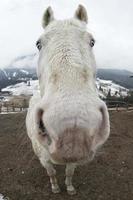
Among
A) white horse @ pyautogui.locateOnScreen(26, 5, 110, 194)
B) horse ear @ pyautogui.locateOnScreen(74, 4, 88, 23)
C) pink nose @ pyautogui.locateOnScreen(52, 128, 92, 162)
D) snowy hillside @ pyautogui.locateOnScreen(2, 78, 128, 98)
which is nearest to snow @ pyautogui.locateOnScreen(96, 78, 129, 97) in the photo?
snowy hillside @ pyautogui.locateOnScreen(2, 78, 128, 98)

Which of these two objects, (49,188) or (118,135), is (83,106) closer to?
(49,188)

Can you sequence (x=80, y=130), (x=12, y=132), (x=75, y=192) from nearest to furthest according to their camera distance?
(x=80, y=130)
(x=75, y=192)
(x=12, y=132)

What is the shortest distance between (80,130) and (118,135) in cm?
874

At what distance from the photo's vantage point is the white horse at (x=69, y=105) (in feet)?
8.29

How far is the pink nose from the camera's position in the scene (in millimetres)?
2523

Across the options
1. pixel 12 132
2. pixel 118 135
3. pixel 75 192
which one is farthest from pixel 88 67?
pixel 12 132

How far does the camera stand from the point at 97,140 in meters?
2.76

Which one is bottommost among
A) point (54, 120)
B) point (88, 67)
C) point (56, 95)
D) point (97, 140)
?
point (97, 140)

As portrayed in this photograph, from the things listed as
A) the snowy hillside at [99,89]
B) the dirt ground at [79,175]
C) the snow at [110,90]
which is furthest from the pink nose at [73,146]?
the snow at [110,90]

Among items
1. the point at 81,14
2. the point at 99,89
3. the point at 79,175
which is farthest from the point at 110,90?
the point at 81,14

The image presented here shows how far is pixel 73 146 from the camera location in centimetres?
260

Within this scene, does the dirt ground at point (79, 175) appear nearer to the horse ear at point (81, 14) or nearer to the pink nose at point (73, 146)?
the horse ear at point (81, 14)

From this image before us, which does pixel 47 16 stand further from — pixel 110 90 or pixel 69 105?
pixel 110 90

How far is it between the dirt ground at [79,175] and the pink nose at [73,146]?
12.3 feet
